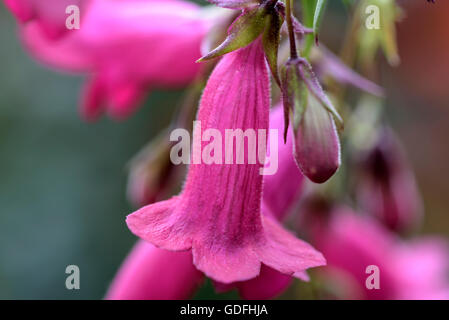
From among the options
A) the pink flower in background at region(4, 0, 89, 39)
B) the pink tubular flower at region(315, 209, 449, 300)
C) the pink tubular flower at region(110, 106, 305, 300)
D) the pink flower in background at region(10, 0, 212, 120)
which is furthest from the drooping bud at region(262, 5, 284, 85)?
the pink tubular flower at region(315, 209, 449, 300)

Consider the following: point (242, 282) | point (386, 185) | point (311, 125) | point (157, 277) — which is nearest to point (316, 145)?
point (311, 125)

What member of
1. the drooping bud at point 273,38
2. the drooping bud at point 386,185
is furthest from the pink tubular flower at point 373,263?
the drooping bud at point 273,38

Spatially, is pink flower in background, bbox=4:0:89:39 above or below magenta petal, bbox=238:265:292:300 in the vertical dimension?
above

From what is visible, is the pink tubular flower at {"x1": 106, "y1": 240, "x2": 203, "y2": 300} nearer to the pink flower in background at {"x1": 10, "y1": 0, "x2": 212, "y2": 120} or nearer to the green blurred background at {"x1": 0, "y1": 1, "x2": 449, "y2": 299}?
the pink flower in background at {"x1": 10, "y1": 0, "x2": 212, "y2": 120}

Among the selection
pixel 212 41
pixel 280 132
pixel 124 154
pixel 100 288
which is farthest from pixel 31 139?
pixel 280 132

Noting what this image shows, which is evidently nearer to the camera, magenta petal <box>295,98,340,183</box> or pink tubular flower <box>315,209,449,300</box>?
magenta petal <box>295,98,340,183</box>
